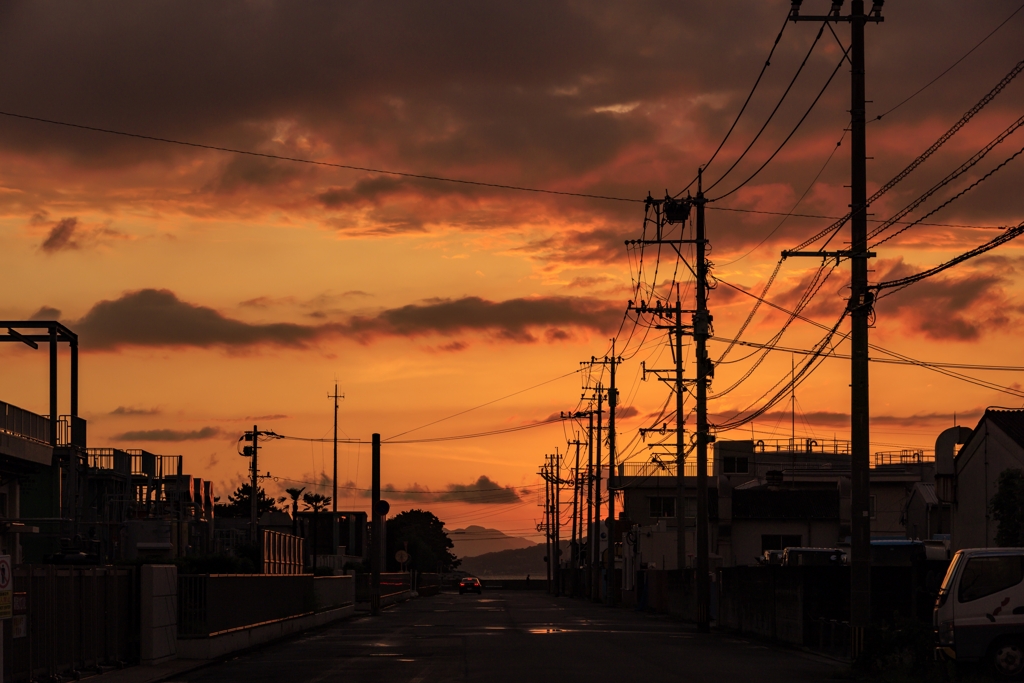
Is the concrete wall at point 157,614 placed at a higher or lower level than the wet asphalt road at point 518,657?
higher

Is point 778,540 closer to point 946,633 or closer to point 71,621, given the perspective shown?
point 946,633

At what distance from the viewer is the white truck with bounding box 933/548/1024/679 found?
822 inches

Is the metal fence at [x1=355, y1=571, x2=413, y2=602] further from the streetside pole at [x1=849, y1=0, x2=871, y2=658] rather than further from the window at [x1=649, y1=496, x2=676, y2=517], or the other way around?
the streetside pole at [x1=849, y1=0, x2=871, y2=658]

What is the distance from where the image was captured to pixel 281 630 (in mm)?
40281

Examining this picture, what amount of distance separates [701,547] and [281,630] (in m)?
14.5

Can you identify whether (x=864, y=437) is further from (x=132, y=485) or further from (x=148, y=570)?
(x=132, y=485)

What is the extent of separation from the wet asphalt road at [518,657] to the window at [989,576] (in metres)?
3.31

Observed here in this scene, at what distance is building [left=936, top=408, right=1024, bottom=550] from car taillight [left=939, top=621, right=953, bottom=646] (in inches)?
891

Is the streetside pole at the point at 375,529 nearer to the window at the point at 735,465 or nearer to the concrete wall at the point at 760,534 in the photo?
the concrete wall at the point at 760,534

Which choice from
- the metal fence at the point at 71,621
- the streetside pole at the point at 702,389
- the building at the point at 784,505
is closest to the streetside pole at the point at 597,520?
the building at the point at 784,505

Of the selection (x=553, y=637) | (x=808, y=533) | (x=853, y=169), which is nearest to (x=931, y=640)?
(x=853, y=169)

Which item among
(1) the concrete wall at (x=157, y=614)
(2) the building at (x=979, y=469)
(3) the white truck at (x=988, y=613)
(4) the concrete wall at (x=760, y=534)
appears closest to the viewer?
(3) the white truck at (x=988, y=613)

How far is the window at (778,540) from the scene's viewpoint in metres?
76.4

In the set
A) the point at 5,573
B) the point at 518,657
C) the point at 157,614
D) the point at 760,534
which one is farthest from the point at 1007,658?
the point at 760,534
